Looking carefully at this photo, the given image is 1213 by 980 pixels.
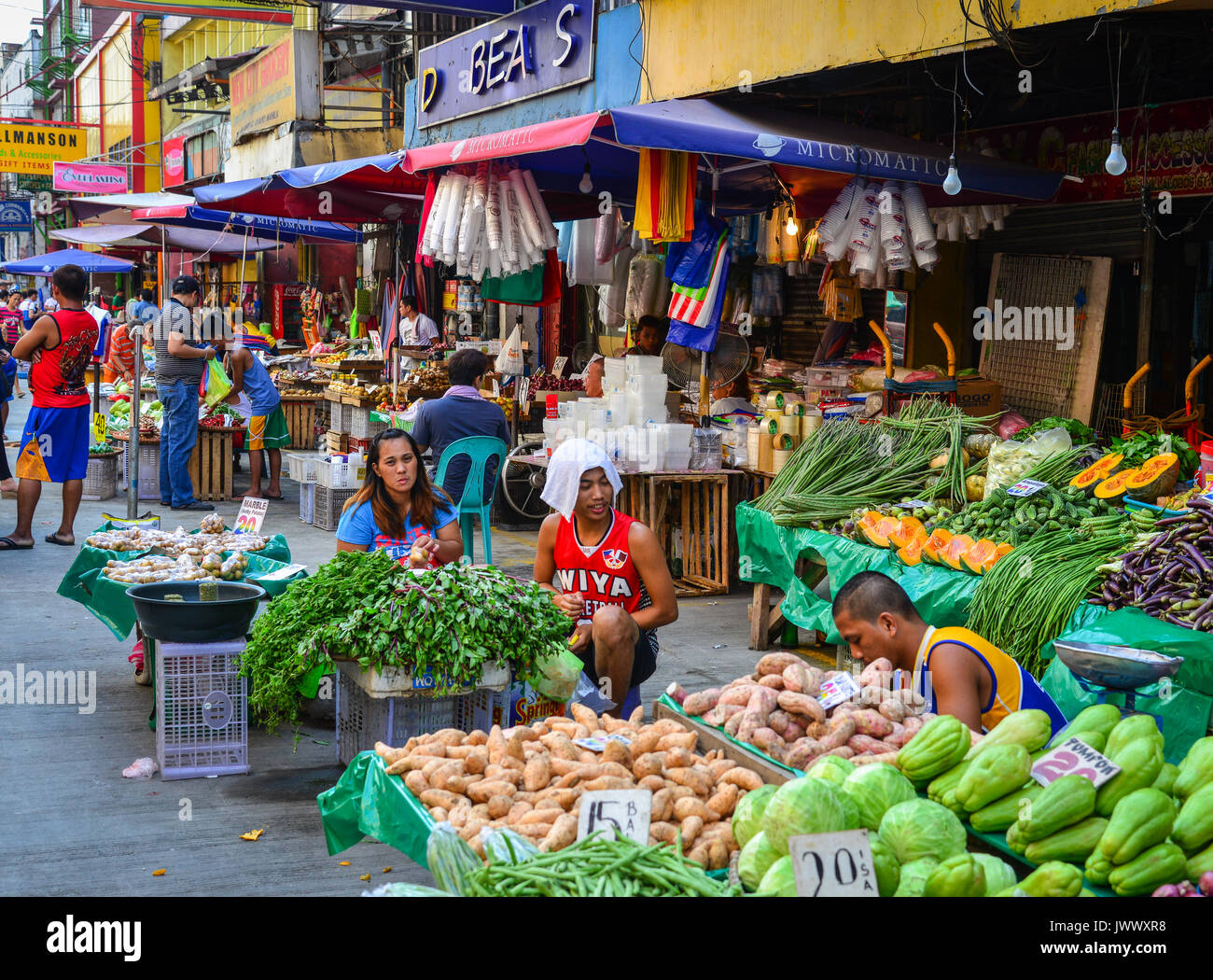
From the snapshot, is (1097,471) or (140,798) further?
(1097,471)

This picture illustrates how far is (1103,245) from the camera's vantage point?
29.7ft

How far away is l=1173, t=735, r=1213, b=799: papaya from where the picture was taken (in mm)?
3201

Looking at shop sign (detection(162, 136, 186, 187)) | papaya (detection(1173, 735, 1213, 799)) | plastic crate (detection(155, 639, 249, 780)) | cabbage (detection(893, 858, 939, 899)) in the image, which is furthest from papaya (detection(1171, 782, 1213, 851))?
shop sign (detection(162, 136, 186, 187))

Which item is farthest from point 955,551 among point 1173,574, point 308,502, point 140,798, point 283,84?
point 283,84

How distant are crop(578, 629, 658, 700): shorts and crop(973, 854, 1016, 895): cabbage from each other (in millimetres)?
2612

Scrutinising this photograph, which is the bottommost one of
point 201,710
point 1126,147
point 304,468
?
point 201,710

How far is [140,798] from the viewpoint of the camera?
5223 mm

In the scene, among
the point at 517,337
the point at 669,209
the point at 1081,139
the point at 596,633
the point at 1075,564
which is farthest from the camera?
the point at 517,337

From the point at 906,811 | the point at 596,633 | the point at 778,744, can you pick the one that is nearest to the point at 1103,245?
the point at 596,633

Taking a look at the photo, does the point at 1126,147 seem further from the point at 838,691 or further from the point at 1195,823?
the point at 1195,823

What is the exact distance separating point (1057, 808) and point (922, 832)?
37 cm

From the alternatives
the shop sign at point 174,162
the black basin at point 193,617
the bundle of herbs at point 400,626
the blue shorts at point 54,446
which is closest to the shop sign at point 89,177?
the shop sign at point 174,162

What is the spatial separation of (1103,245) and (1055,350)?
817mm
